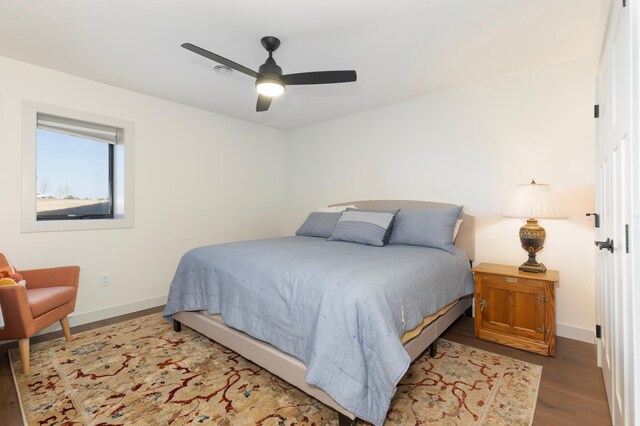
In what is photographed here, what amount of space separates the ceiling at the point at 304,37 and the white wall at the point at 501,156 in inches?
9.3

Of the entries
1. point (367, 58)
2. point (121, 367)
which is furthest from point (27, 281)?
point (367, 58)

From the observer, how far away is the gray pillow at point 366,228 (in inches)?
116

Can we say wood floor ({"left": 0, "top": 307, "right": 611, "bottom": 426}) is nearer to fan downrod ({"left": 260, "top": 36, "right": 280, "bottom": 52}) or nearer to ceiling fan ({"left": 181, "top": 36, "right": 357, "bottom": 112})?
ceiling fan ({"left": 181, "top": 36, "right": 357, "bottom": 112})

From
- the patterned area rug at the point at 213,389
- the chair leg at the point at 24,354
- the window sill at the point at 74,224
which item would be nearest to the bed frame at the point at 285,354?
the patterned area rug at the point at 213,389

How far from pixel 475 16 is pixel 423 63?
67cm

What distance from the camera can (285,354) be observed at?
185cm

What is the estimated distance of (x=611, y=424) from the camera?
5.19 ft

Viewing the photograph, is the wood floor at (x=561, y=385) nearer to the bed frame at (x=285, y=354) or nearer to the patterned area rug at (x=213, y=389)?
the patterned area rug at (x=213, y=389)

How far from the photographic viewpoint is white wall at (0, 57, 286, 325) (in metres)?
2.70

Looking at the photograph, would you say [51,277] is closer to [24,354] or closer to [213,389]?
[24,354]

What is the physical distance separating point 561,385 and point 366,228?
1.78 metres

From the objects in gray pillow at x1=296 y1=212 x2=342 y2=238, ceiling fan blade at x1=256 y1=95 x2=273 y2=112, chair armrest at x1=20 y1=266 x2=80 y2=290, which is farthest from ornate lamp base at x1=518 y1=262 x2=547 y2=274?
chair armrest at x1=20 y1=266 x2=80 y2=290

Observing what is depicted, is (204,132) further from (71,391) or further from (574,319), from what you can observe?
(574,319)

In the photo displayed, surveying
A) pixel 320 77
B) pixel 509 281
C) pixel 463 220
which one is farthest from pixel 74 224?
pixel 509 281
